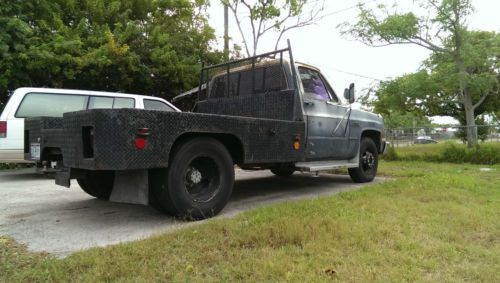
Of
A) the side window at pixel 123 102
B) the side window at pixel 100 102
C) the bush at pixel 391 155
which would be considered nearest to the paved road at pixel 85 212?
the side window at pixel 100 102

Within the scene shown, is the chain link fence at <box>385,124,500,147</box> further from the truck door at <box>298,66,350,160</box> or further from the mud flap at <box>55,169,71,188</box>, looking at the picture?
the mud flap at <box>55,169,71,188</box>

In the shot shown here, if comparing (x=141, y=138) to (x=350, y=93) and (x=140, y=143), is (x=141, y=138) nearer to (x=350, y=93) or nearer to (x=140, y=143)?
(x=140, y=143)

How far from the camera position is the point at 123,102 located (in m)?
9.55

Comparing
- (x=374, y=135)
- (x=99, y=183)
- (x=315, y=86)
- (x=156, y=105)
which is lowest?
(x=99, y=183)

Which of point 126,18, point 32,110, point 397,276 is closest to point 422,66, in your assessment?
point 126,18

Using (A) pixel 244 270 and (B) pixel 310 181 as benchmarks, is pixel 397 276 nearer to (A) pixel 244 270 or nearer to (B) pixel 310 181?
(A) pixel 244 270

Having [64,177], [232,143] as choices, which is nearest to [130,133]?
[64,177]

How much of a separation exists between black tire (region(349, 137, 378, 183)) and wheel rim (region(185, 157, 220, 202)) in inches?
150

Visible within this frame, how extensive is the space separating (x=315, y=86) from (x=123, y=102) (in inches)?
183

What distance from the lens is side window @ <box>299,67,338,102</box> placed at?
22.0ft

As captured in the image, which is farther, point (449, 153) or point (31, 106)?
point (449, 153)

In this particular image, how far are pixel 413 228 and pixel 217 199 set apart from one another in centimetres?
214

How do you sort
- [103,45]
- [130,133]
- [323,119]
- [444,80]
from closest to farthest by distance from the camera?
[130,133] → [323,119] → [103,45] → [444,80]

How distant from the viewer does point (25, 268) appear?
3.18 metres
